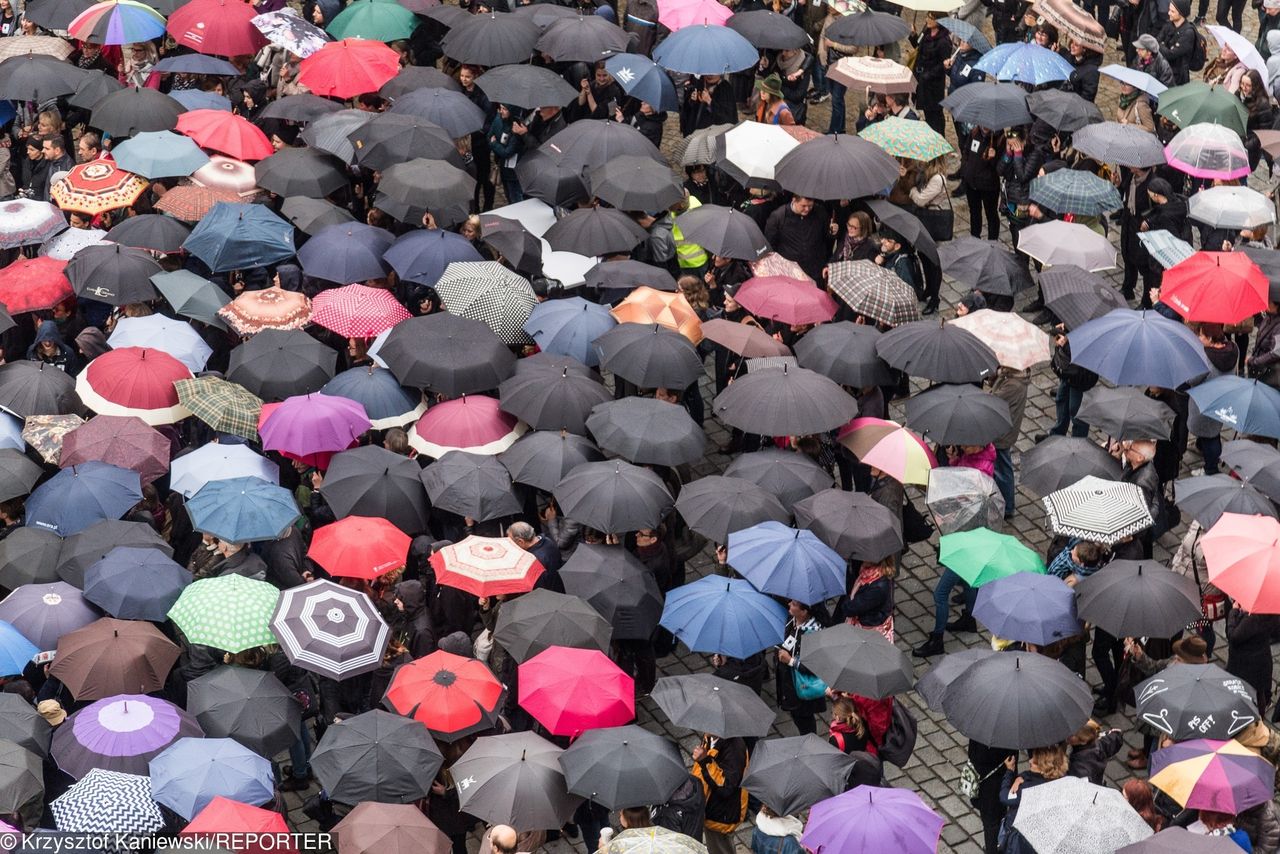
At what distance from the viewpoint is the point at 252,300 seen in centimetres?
1666

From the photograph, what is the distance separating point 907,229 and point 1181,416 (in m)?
2.97

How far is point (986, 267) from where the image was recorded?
17297mm

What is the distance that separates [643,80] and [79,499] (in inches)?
314

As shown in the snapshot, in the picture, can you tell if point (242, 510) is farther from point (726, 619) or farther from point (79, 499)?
point (726, 619)

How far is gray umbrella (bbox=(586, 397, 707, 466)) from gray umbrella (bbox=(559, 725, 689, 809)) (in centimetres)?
324

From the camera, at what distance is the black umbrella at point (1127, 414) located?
15.3 m

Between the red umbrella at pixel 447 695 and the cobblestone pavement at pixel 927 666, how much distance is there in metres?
1.59

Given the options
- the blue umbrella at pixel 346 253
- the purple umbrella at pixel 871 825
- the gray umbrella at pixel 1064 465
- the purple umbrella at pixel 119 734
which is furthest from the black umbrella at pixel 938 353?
the purple umbrella at pixel 119 734

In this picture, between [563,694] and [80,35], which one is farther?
[80,35]

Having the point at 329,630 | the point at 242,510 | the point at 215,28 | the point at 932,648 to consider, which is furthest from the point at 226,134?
the point at 932,648

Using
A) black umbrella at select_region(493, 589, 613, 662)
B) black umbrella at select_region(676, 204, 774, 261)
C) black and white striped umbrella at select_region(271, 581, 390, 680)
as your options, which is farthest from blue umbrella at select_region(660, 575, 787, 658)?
black umbrella at select_region(676, 204, 774, 261)

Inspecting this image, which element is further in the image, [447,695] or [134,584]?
[134,584]

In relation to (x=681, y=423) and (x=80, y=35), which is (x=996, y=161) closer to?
(x=681, y=423)

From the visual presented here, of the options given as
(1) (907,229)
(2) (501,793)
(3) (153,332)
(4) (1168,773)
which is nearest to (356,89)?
(3) (153,332)
